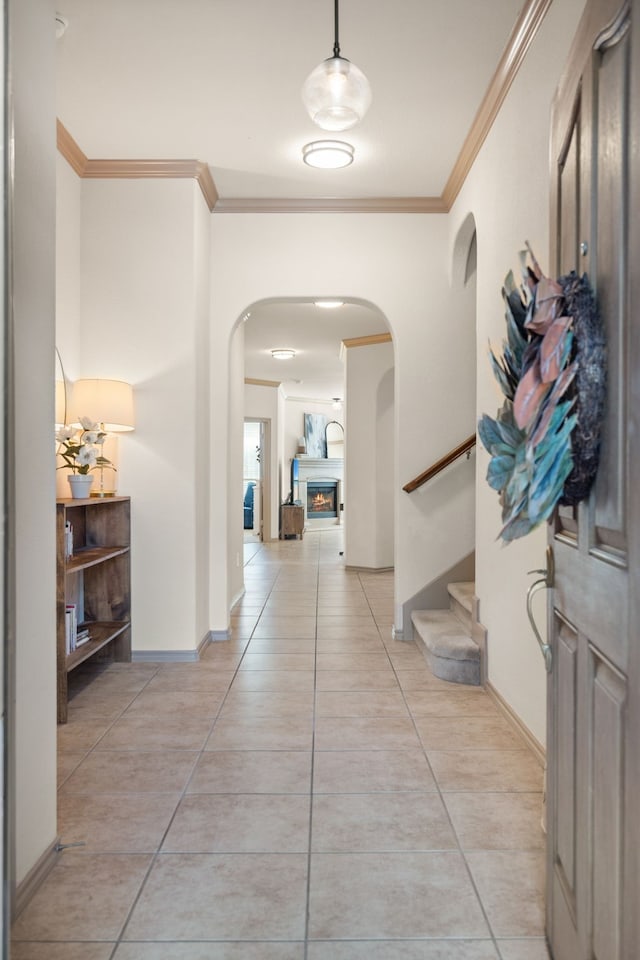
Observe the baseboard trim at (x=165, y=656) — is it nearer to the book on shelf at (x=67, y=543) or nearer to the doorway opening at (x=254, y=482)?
the book on shelf at (x=67, y=543)

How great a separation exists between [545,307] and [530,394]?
15 centimetres

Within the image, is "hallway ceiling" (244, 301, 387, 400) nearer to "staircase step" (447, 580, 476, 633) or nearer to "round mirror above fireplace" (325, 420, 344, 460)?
"staircase step" (447, 580, 476, 633)

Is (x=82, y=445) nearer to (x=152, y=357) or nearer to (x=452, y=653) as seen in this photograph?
(x=152, y=357)

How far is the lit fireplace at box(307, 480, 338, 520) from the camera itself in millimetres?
14664

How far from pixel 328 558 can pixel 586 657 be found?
8.24 metres

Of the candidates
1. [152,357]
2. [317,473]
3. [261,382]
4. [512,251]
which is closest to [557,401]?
[512,251]

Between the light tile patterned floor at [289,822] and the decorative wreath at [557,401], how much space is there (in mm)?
1135

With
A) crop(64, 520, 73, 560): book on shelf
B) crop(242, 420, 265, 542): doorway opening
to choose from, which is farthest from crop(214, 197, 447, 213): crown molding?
crop(242, 420, 265, 542): doorway opening

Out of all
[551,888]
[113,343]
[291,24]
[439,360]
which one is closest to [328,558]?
[439,360]

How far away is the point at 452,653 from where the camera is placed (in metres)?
3.75

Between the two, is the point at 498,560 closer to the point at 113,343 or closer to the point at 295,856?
the point at 295,856

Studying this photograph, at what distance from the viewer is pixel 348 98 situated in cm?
254

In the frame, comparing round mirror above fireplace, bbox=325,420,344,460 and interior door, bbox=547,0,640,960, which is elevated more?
round mirror above fireplace, bbox=325,420,344,460

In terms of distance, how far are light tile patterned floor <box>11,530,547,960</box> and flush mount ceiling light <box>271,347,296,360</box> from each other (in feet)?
19.6
